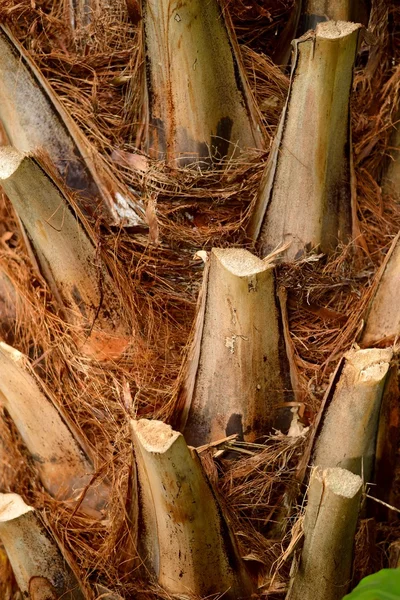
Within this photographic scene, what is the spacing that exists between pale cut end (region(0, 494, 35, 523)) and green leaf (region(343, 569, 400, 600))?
2.25 ft

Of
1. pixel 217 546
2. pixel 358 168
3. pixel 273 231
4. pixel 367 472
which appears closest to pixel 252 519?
pixel 217 546

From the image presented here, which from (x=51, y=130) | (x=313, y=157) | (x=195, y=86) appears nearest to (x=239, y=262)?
(x=313, y=157)

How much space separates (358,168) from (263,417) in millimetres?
555

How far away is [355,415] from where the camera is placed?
4.18ft

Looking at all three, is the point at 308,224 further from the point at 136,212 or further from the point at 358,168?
the point at 136,212

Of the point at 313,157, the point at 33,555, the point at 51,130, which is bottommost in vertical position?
the point at 33,555

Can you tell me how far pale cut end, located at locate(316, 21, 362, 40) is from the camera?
1337 mm

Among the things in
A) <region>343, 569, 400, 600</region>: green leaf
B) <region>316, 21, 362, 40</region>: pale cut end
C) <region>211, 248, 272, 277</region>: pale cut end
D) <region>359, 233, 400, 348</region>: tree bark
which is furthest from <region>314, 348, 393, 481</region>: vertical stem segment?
<region>316, 21, 362, 40</region>: pale cut end

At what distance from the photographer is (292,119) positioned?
1408 mm

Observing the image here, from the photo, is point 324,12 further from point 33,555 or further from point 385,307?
point 33,555

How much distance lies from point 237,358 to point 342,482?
0.28 meters

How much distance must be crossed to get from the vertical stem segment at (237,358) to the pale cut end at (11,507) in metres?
0.31

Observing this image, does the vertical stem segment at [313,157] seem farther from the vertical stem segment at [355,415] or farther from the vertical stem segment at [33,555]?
the vertical stem segment at [33,555]

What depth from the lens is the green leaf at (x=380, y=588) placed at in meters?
0.82
